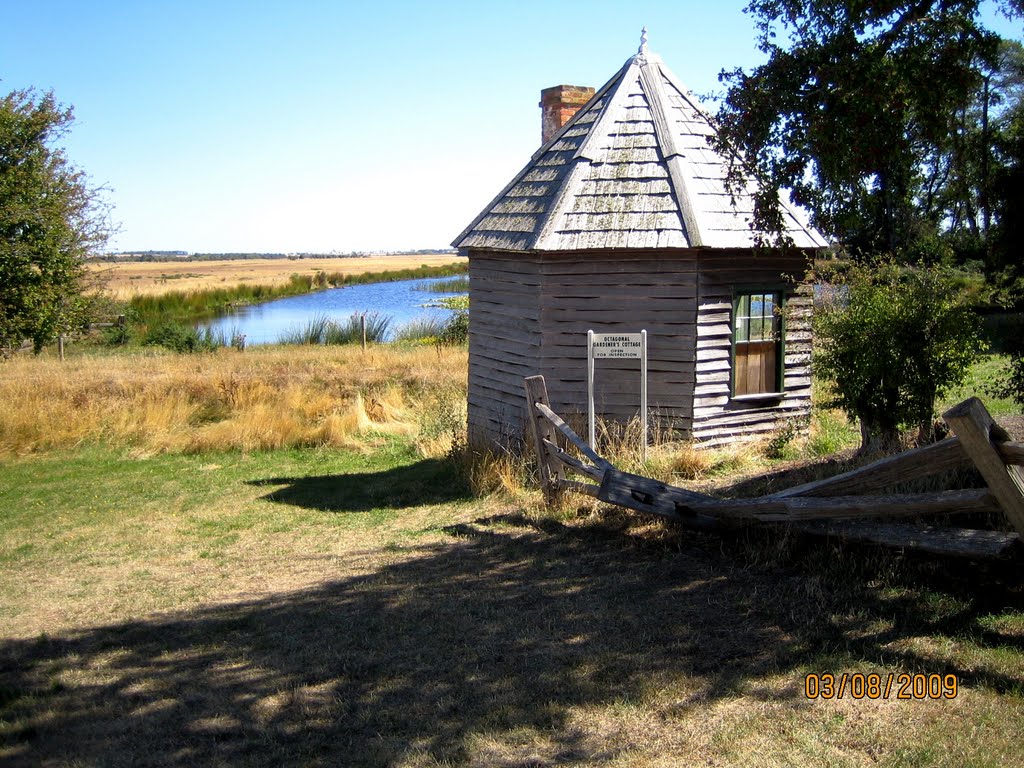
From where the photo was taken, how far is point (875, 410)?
9.47m

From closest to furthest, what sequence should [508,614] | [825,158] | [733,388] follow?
1. [508,614]
2. [825,158]
3. [733,388]

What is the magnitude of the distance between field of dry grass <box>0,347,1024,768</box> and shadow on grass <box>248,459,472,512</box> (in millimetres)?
304

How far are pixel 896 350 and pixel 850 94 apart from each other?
2.81 meters

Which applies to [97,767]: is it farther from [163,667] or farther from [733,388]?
[733,388]

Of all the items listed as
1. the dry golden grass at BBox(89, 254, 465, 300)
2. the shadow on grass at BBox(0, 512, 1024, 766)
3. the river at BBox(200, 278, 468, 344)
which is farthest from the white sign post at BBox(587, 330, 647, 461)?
the river at BBox(200, 278, 468, 344)

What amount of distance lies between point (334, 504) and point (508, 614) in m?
5.68

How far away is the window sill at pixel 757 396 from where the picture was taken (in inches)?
465

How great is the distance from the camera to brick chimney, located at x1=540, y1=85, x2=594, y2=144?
14.7 m

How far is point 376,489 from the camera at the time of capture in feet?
40.2

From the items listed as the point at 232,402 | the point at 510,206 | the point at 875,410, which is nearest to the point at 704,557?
the point at 875,410

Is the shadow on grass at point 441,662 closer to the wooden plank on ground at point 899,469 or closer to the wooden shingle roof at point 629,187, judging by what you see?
the wooden plank on ground at point 899,469

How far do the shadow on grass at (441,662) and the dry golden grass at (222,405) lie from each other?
799 centimetres
